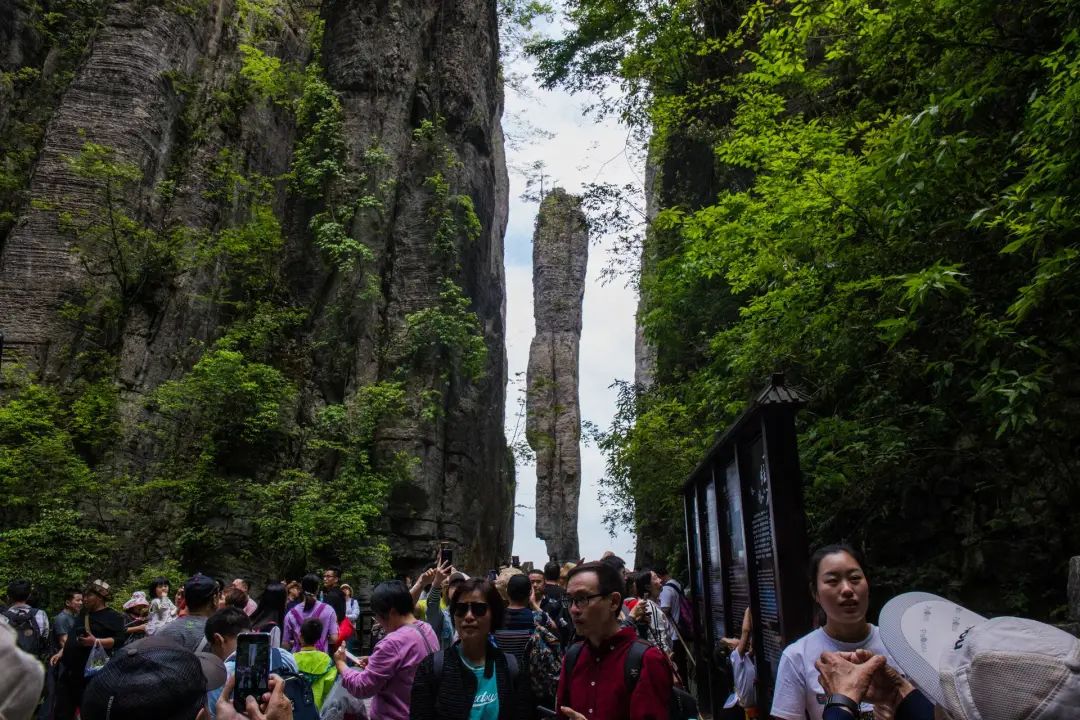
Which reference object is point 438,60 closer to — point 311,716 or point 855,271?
point 855,271

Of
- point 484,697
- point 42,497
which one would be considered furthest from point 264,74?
point 484,697

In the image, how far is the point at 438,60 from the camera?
21.0m

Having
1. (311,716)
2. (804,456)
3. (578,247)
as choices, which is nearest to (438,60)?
(804,456)

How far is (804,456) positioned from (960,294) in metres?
2.12

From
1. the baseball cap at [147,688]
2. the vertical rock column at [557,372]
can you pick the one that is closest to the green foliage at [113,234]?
the baseball cap at [147,688]

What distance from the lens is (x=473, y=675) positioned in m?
3.21

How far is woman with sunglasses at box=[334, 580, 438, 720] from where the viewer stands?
365 cm

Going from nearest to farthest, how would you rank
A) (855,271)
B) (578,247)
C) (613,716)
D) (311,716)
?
(613,716), (311,716), (855,271), (578,247)

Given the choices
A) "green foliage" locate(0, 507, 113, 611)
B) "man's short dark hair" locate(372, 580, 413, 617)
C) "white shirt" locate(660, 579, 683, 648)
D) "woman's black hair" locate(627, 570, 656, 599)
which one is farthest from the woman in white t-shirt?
"green foliage" locate(0, 507, 113, 611)

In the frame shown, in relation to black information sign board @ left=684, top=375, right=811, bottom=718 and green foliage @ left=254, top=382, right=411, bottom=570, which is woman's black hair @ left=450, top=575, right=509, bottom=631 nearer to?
black information sign board @ left=684, top=375, right=811, bottom=718

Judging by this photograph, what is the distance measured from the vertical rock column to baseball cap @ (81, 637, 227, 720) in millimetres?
35634

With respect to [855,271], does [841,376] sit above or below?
below

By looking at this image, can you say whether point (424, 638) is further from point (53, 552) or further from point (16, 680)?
point (53, 552)

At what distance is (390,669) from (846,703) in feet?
7.82
